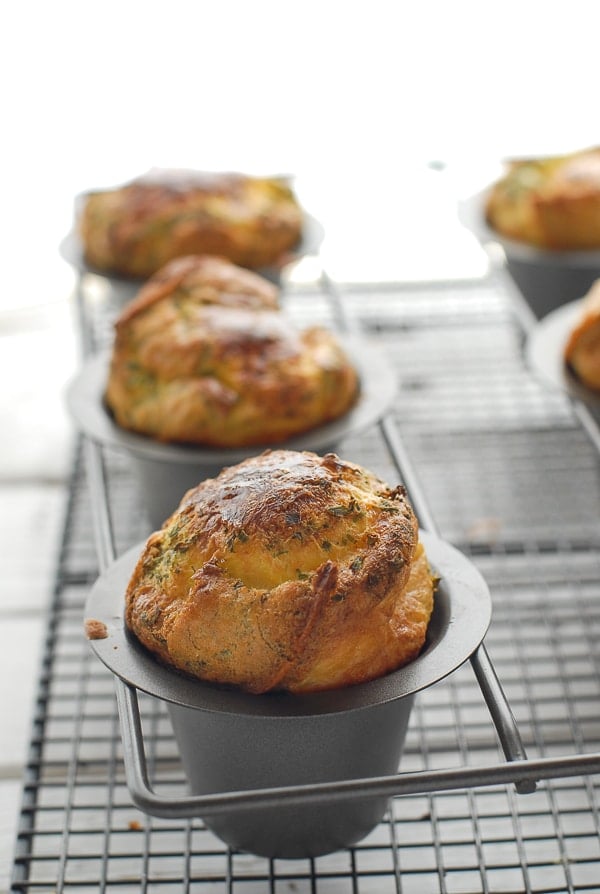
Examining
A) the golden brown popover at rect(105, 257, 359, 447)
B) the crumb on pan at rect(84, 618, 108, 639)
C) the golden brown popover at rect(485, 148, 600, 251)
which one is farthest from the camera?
the golden brown popover at rect(485, 148, 600, 251)

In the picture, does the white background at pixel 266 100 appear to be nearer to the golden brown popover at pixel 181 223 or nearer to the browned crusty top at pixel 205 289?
the golden brown popover at pixel 181 223

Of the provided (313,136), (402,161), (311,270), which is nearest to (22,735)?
(311,270)

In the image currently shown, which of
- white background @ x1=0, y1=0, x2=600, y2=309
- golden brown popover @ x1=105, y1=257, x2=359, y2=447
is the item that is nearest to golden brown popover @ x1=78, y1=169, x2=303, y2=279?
golden brown popover @ x1=105, y1=257, x2=359, y2=447

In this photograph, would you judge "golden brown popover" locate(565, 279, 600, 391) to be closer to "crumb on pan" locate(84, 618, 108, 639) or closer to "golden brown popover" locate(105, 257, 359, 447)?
"golden brown popover" locate(105, 257, 359, 447)

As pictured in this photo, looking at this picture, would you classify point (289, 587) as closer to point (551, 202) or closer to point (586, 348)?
point (586, 348)

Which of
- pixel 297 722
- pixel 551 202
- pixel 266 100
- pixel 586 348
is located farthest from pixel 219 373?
pixel 266 100

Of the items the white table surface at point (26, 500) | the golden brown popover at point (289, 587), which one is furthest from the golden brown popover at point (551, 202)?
the golden brown popover at point (289, 587)
